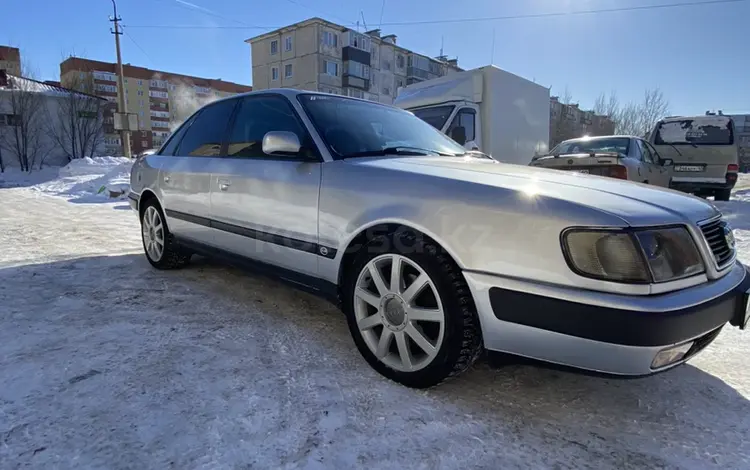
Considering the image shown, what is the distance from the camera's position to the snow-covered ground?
1612 mm

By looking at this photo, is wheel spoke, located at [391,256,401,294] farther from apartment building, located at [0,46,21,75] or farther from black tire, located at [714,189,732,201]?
apartment building, located at [0,46,21,75]

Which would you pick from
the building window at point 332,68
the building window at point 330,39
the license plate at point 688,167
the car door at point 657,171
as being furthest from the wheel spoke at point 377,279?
the building window at point 330,39

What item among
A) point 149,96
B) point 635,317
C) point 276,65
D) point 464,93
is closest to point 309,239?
point 635,317

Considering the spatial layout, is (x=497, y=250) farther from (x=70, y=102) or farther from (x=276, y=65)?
(x=276, y=65)

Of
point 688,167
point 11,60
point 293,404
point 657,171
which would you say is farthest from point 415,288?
point 11,60

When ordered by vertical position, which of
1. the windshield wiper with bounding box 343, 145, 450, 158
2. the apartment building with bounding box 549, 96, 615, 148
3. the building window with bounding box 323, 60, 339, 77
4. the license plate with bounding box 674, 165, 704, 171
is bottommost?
the license plate with bounding box 674, 165, 704, 171

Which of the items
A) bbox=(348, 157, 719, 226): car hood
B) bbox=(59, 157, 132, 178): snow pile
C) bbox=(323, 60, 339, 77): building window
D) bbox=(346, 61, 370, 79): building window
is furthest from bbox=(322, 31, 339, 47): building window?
bbox=(348, 157, 719, 226): car hood

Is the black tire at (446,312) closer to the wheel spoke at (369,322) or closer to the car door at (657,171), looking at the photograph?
the wheel spoke at (369,322)

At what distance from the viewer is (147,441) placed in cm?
166

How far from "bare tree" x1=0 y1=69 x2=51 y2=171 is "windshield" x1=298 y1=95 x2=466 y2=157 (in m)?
25.4

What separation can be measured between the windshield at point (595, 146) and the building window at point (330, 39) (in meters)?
35.0

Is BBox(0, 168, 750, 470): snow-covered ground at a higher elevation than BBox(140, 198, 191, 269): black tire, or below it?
below

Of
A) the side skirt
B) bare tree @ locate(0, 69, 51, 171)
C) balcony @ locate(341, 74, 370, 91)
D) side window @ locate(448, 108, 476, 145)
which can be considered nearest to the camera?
the side skirt

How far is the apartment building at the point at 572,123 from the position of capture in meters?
36.6
